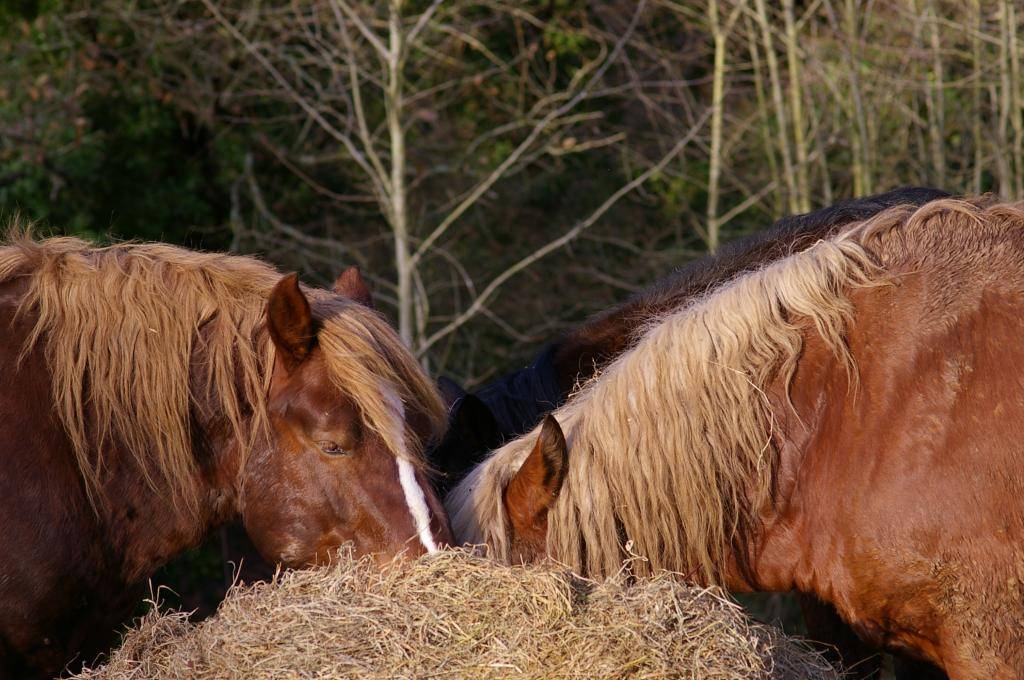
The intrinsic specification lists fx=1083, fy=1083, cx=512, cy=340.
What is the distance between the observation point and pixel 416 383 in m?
2.95

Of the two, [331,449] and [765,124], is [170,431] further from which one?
[765,124]

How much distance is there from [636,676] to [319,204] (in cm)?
788

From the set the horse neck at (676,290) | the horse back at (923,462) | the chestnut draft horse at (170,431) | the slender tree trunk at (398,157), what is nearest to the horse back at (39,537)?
the chestnut draft horse at (170,431)

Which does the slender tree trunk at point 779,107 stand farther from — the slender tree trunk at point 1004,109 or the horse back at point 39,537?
the horse back at point 39,537

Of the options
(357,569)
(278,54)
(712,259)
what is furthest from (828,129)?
(357,569)

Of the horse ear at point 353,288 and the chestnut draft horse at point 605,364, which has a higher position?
the horse ear at point 353,288

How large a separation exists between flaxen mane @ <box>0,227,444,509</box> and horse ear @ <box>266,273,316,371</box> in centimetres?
6

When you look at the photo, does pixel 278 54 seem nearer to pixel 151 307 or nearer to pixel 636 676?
pixel 151 307

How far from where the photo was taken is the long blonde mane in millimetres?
2883

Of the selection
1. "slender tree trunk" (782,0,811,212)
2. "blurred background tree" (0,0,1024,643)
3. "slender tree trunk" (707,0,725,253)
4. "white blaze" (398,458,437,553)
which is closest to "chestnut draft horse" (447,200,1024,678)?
"white blaze" (398,458,437,553)

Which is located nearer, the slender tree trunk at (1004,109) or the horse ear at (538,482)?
the horse ear at (538,482)

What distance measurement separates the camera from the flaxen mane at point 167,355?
2.79m

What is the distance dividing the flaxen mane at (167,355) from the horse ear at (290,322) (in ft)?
0.19

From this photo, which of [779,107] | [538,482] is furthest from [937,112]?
[538,482]
